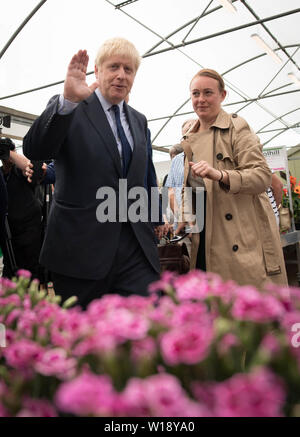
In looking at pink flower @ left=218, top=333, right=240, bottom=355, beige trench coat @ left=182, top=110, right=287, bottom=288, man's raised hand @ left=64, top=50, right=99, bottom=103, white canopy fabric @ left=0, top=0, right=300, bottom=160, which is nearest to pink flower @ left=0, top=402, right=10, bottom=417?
pink flower @ left=218, top=333, right=240, bottom=355

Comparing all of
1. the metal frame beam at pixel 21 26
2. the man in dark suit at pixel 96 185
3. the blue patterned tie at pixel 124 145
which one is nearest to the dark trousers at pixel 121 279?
the man in dark suit at pixel 96 185

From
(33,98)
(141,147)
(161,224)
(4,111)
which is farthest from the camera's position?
(33,98)

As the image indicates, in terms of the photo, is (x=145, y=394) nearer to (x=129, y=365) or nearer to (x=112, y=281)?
(x=129, y=365)

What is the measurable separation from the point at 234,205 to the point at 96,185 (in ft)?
2.37

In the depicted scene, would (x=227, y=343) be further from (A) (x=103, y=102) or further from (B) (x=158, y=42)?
(B) (x=158, y=42)

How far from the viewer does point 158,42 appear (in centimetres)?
911

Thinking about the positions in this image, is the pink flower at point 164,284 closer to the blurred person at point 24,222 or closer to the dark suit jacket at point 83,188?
the dark suit jacket at point 83,188

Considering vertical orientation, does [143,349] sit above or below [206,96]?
below

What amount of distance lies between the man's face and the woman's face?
52 cm

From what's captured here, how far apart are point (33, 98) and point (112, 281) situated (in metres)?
9.01

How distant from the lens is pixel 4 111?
8.86 metres

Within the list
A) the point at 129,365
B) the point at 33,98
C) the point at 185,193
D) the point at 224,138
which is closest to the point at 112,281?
the point at 185,193

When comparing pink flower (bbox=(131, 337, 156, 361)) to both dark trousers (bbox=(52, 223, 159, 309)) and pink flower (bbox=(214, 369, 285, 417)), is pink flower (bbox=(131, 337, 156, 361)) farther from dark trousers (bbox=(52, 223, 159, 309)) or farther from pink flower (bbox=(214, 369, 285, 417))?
dark trousers (bbox=(52, 223, 159, 309))

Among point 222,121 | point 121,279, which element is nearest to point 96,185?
point 121,279
